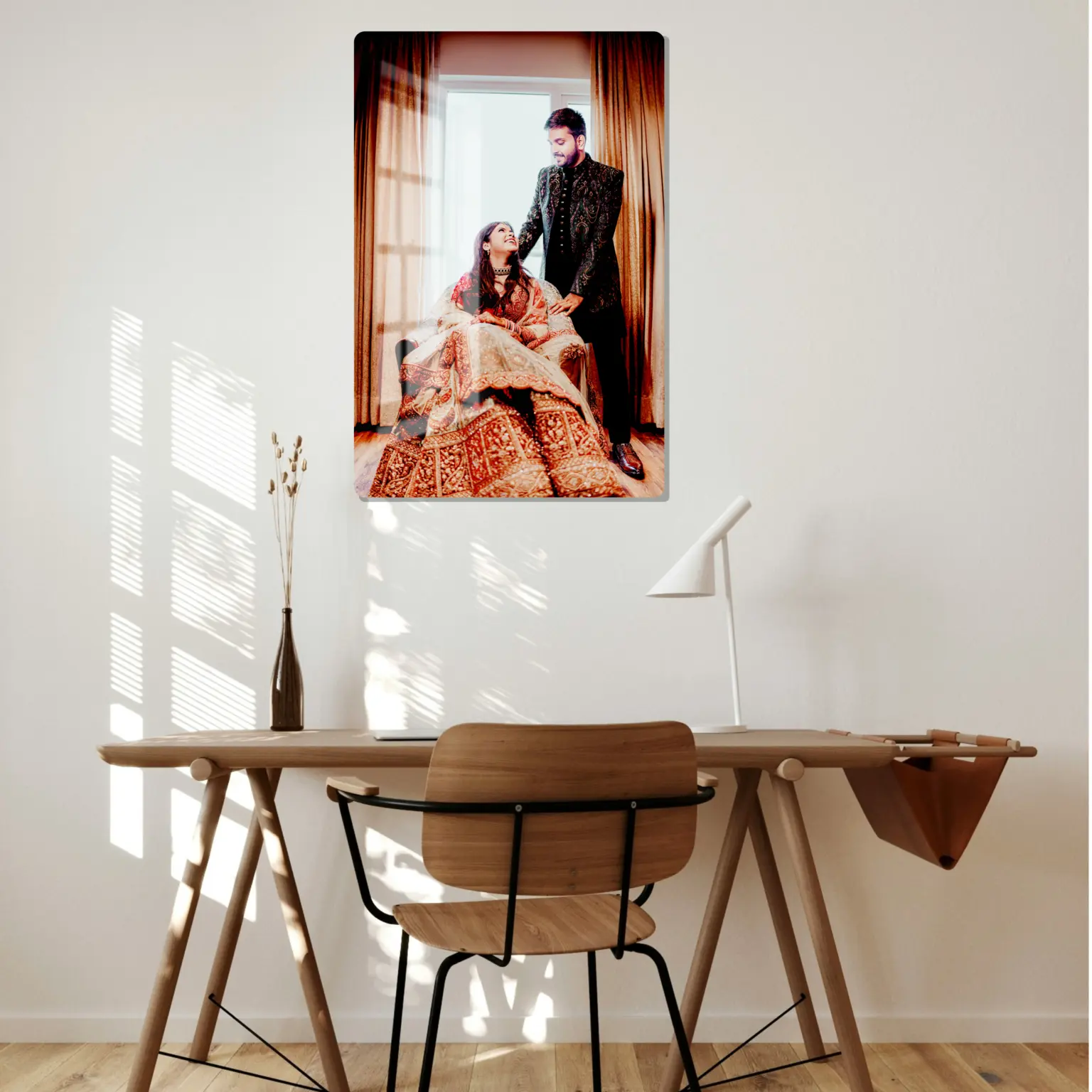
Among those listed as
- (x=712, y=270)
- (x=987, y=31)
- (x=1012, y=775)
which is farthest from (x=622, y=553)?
(x=987, y=31)

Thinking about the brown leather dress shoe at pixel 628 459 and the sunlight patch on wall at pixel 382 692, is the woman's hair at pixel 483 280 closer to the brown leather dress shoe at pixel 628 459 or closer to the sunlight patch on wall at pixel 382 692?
the brown leather dress shoe at pixel 628 459

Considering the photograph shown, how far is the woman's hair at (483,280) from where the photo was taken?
7.89 feet

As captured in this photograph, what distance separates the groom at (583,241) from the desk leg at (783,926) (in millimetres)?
984

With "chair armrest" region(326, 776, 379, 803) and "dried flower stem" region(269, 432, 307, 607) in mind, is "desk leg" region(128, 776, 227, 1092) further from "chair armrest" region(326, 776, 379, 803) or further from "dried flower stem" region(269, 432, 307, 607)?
"dried flower stem" region(269, 432, 307, 607)

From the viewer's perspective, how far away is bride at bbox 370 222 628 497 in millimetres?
2389

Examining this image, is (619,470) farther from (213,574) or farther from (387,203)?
(213,574)

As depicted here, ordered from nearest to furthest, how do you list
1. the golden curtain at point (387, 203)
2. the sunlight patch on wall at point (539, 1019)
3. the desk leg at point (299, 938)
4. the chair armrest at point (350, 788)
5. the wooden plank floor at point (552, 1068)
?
the chair armrest at point (350, 788), the desk leg at point (299, 938), the wooden plank floor at point (552, 1068), the sunlight patch on wall at point (539, 1019), the golden curtain at point (387, 203)

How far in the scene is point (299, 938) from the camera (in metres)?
1.98

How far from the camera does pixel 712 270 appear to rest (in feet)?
7.93

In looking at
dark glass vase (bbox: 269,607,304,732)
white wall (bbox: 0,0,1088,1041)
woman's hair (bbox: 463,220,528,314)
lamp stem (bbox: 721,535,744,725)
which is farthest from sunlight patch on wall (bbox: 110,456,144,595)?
lamp stem (bbox: 721,535,744,725)

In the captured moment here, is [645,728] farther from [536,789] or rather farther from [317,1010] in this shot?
[317,1010]

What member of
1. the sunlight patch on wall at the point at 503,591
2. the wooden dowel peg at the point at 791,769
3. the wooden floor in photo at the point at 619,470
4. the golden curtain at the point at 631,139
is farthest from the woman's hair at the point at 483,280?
the wooden dowel peg at the point at 791,769

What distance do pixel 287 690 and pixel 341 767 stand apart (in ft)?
1.24

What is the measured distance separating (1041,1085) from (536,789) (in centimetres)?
137
